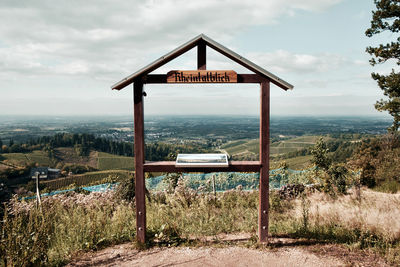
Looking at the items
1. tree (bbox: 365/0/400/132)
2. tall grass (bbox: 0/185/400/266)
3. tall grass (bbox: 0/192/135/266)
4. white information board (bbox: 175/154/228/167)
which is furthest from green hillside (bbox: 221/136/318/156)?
white information board (bbox: 175/154/228/167)

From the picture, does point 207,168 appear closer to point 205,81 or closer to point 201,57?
point 205,81

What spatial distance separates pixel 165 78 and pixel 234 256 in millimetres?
3286

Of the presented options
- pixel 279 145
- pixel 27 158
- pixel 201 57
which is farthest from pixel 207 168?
pixel 279 145

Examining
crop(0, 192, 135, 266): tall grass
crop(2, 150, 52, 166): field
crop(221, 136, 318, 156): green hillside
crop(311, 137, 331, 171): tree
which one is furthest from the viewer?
crop(221, 136, 318, 156): green hillside

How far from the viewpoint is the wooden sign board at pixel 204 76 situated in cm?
452

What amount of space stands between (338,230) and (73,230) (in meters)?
5.17

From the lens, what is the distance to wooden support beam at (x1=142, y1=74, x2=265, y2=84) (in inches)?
180

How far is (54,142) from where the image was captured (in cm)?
6638

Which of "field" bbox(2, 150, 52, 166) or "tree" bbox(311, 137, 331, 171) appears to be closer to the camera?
"tree" bbox(311, 137, 331, 171)

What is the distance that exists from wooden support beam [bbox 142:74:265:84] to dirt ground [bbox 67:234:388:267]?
299cm

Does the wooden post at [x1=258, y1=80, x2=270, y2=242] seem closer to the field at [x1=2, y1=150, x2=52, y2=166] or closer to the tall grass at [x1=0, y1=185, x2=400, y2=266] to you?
the tall grass at [x1=0, y1=185, x2=400, y2=266]

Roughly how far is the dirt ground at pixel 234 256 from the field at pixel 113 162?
49955mm

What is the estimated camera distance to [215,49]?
4512mm

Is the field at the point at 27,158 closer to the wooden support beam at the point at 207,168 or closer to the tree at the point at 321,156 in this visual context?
the tree at the point at 321,156
